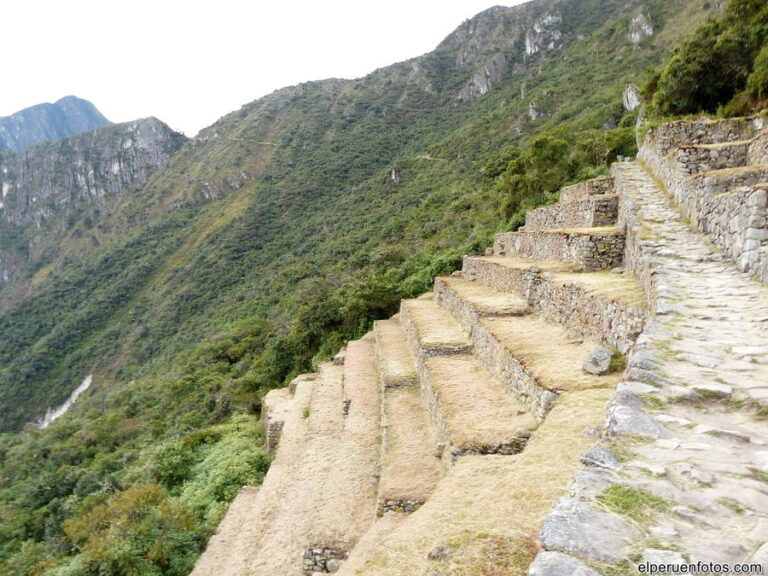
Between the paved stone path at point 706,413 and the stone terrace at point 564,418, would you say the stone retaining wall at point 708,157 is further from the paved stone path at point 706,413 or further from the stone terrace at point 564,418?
the paved stone path at point 706,413

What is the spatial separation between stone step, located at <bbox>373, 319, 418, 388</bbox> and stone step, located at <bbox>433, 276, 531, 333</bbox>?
1.58 metres

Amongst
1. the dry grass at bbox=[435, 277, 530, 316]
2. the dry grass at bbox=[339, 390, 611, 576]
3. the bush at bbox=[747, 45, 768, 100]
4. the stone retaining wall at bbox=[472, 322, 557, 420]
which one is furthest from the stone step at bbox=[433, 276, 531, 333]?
the bush at bbox=[747, 45, 768, 100]

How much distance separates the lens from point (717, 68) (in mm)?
15578

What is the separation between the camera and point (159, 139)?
158 m

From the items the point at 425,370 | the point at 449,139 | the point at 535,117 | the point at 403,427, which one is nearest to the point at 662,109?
the point at 425,370

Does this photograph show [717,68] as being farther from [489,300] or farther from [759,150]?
[489,300]

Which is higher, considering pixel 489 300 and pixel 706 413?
pixel 706 413

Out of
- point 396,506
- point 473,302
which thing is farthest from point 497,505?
point 473,302

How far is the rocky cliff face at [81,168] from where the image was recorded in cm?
15412

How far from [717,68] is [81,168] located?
188562 millimetres

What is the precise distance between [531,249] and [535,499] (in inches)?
396

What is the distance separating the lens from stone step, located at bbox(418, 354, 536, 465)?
17.3ft

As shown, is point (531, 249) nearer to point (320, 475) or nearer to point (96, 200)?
point (320, 475)

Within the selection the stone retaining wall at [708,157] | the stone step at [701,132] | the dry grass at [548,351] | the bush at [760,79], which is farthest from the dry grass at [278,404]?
the bush at [760,79]
